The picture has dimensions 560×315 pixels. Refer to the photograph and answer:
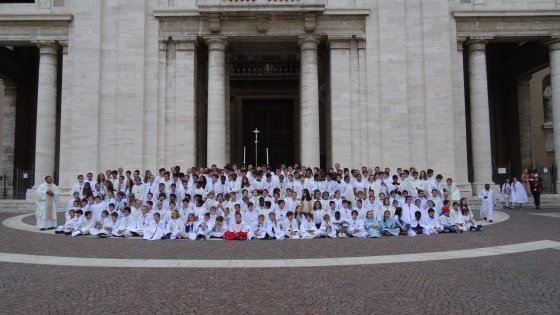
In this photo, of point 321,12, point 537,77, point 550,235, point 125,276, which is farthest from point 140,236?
point 537,77

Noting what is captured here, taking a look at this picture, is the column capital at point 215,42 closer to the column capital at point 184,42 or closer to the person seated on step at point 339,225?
the column capital at point 184,42

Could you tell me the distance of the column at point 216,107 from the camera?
75.4 ft

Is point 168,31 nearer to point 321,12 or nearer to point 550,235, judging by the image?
point 321,12

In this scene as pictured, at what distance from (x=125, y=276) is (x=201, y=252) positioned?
2948 mm

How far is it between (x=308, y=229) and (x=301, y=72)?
1206 cm

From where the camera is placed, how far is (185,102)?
2331 centimetres

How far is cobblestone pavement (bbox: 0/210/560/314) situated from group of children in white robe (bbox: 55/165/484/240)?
295 cm

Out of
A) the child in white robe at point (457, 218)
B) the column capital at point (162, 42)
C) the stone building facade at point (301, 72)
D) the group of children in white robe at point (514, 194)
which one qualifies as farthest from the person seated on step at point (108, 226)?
the group of children in white robe at point (514, 194)

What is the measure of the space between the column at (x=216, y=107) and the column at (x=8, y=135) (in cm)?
1581

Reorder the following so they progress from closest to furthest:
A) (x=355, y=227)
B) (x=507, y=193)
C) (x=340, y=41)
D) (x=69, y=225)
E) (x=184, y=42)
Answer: (x=355, y=227) < (x=69, y=225) < (x=507, y=193) < (x=184, y=42) < (x=340, y=41)

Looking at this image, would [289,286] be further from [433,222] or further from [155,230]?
[433,222]

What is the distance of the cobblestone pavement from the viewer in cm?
609

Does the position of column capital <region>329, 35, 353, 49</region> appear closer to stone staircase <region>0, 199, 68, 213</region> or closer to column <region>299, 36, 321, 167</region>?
column <region>299, 36, 321, 167</region>

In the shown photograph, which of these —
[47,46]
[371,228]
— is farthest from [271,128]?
[371,228]
